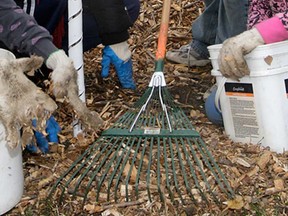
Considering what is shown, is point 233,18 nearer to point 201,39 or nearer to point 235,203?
point 201,39

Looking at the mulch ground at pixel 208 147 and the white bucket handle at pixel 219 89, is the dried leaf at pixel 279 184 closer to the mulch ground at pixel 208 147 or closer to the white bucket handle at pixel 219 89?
the mulch ground at pixel 208 147

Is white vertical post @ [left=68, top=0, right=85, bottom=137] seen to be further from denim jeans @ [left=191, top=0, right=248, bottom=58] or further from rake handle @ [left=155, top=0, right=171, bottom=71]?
denim jeans @ [left=191, top=0, right=248, bottom=58]

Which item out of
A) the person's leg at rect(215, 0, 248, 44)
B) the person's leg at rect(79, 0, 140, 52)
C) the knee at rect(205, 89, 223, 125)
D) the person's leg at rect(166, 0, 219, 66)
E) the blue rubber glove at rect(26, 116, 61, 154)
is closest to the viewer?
the blue rubber glove at rect(26, 116, 61, 154)

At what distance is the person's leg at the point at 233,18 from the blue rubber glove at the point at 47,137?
2.59ft

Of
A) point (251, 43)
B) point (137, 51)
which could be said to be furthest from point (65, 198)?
point (137, 51)

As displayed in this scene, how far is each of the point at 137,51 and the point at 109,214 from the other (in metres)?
1.36

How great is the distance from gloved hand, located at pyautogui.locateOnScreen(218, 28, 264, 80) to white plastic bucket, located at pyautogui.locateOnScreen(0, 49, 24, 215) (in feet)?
2.17

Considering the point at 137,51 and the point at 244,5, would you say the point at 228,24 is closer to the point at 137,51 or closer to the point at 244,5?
the point at 244,5

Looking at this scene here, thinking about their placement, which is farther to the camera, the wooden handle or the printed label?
the wooden handle

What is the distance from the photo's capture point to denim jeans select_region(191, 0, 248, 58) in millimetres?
2414

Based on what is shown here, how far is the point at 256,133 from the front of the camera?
79.9 inches

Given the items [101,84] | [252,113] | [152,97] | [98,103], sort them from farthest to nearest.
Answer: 1. [101,84]
2. [98,103]
3. [152,97]
4. [252,113]

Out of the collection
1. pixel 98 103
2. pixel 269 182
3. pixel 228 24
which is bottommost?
pixel 269 182

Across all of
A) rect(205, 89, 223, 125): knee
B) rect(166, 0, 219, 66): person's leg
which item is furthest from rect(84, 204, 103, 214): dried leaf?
rect(166, 0, 219, 66): person's leg
